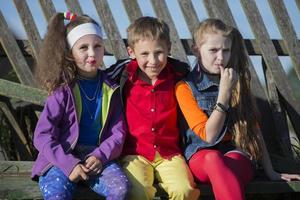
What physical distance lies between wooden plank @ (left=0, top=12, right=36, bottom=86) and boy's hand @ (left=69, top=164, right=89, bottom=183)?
120cm

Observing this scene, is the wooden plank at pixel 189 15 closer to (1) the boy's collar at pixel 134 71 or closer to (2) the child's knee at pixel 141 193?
(1) the boy's collar at pixel 134 71

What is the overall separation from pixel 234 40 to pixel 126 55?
0.99 meters

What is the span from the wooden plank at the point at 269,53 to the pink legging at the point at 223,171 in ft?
3.50

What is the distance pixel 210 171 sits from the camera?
3.43 m

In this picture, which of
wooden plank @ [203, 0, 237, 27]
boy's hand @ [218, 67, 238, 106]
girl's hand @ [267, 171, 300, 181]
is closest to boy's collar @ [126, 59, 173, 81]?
boy's hand @ [218, 67, 238, 106]

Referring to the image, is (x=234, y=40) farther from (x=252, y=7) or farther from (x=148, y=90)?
(x=252, y=7)

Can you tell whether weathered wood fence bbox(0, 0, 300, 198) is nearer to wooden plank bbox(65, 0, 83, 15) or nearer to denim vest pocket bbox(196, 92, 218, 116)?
wooden plank bbox(65, 0, 83, 15)

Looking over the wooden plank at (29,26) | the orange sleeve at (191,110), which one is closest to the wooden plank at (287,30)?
the orange sleeve at (191,110)

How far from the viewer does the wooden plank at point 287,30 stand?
4.87 metres

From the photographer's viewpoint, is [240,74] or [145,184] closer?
[145,184]

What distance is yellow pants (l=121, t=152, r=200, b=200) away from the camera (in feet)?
11.0

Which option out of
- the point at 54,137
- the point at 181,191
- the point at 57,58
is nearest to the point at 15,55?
the point at 57,58

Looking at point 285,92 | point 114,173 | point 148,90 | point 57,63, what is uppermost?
point 57,63

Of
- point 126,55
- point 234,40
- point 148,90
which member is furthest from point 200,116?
point 126,55
